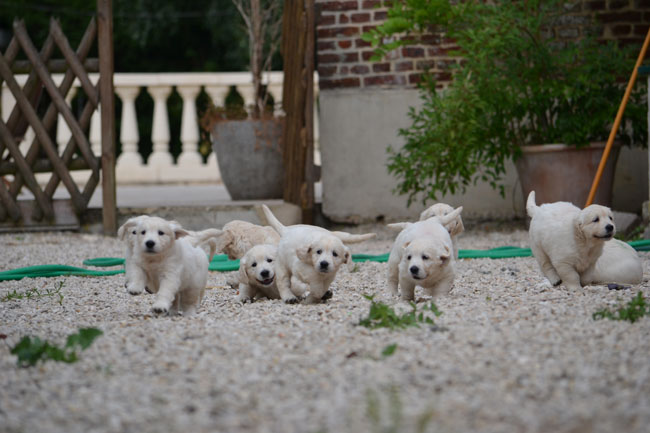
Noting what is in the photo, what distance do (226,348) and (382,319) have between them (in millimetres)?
656

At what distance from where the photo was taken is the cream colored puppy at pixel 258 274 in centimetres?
430

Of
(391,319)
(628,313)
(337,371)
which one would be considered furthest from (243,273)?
(628,313)

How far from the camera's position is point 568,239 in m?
4.20

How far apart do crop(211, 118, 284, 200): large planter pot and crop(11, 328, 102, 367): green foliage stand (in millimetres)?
5507

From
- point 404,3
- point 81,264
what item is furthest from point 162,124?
point 81,264

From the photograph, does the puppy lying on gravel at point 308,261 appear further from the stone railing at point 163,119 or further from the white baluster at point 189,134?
the white baluster at point 189,134

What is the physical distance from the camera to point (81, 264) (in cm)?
629

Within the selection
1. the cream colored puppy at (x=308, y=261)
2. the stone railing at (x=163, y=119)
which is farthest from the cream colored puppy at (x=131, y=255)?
the stone railing at (x=163, y=119)

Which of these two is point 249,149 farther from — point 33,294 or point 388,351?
point 388,351

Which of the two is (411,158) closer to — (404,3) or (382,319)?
(404,3)

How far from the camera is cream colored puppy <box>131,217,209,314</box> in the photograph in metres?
3.69

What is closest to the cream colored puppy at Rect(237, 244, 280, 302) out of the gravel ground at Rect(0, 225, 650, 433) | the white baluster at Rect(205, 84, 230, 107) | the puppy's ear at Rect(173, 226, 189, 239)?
the gravel ground at Rect(0, 225, 650, 433)

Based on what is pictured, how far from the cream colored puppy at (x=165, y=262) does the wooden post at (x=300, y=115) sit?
392 centimetres

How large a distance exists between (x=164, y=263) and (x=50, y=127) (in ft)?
15.3
